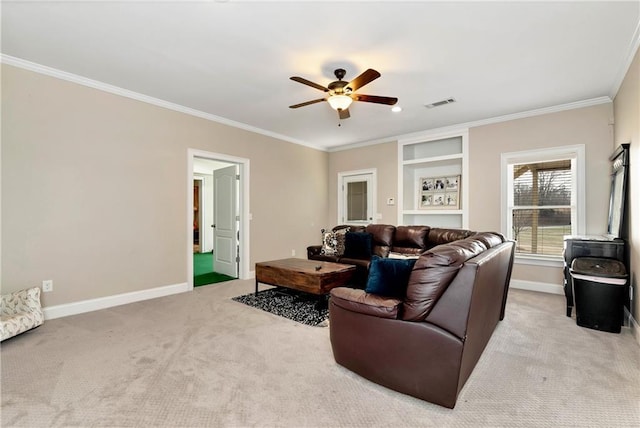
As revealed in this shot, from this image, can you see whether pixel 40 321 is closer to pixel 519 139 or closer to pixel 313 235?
pixel 313 235

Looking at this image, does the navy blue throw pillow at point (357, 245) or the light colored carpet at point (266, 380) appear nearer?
the light colored carpet at point (266, 380)

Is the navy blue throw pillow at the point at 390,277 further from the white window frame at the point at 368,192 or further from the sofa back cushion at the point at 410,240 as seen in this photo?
the white window frame at the point at 368,192

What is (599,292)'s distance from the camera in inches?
115

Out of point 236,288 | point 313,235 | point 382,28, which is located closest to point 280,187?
point 313,235

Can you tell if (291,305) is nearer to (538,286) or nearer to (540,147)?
(538,286)

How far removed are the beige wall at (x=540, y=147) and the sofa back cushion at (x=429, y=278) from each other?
3.56 m

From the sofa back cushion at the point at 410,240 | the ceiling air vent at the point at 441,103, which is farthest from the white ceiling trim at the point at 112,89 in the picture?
the sofa back cushion at the point at 410,240

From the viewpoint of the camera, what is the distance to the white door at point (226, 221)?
531cm

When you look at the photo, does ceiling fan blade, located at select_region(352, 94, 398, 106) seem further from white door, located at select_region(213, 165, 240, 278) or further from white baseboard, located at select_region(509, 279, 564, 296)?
white baseboard, located at select_region(509, 279, 564, 296)

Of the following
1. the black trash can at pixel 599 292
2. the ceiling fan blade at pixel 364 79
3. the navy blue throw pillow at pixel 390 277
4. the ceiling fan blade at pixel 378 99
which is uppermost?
the ceiling fan blade at pixel 364 79

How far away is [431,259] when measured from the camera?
5.77 feet

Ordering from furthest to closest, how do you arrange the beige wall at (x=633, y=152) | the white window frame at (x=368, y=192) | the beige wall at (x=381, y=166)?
the white window frame at (x=368, y=192) < the beige wall at (x=381, y=166) < the beige wall at (x=633, y=152)

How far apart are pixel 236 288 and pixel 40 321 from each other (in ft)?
7.33

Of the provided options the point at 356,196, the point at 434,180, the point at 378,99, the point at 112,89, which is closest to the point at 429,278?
the point at 378,99
